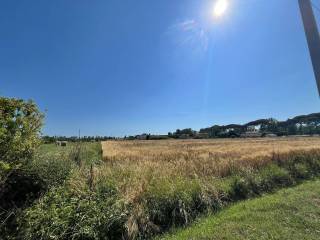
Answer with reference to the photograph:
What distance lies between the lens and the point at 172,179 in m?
9.14

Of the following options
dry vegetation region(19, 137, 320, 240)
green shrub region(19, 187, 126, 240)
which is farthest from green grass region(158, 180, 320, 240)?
green shrub region(19, 187, 126, 240)

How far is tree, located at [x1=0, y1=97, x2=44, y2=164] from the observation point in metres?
5.64

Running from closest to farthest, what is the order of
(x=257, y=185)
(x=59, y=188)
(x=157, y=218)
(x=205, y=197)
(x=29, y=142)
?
1. (x=29, y=142)
2. (x=157, y=218)
3. (x=59, y=188)
4. (x=205, y=197)
5. (x=257, y=185)

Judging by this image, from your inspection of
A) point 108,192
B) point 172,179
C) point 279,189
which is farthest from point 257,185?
point 108,192

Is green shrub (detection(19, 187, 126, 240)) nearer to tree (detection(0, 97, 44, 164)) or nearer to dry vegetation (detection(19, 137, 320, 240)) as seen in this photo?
dry vegetation (detection(19, 137, 320, 240))

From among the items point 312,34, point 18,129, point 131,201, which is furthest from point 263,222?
point 18,129

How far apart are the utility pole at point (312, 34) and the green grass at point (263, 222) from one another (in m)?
4.50

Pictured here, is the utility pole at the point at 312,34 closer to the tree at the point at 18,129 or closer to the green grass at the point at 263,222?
the green grass at the point at 263,222

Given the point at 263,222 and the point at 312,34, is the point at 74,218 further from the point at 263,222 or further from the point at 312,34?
the point at 312,34

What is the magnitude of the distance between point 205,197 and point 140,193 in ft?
7.33

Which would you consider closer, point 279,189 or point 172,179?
point 172,179

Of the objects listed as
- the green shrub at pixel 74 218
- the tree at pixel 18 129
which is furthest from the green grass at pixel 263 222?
the tree at pixel 18 129

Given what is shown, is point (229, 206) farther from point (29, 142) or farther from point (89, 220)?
point (29, 142)

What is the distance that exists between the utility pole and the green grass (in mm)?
4495
